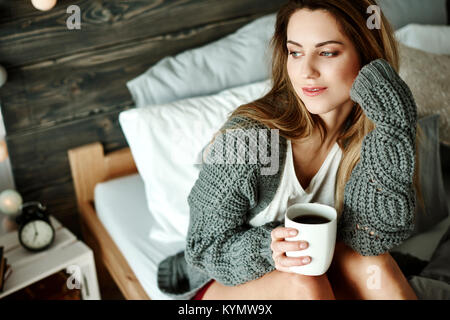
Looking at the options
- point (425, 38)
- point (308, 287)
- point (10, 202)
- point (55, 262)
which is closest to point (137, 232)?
point (55, 262)

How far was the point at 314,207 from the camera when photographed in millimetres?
874

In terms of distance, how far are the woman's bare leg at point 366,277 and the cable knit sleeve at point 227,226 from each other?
164 mm

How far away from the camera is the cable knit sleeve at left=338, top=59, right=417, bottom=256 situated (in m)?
0.89

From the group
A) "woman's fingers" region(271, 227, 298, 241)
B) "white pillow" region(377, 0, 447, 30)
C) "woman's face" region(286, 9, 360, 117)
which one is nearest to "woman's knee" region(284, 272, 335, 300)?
"woman's fingers" region(271, 227, 298, 241)

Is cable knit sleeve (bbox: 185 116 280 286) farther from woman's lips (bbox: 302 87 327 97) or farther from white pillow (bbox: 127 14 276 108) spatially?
white pillow (bbox: 127 14 276 108)

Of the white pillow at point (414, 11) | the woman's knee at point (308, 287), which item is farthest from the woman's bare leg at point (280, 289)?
the white pillow at point (414, 11)

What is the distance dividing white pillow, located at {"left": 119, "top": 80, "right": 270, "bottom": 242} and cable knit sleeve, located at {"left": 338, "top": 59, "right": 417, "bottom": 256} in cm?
42

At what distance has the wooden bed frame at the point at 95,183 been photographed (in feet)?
4.59

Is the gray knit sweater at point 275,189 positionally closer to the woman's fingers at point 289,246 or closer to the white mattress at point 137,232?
the woman's fingers at point 289,246

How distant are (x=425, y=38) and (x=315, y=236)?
110 cm

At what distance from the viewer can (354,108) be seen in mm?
1112

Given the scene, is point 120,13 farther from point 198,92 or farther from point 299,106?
point 299,106

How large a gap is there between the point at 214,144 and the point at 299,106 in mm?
204

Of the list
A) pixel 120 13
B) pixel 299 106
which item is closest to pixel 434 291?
pixel 299 106
